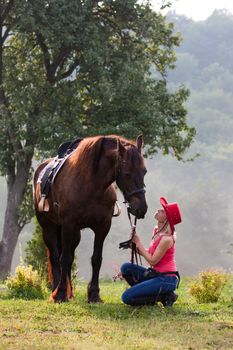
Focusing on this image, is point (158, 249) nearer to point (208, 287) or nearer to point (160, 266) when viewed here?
point (160, 266)

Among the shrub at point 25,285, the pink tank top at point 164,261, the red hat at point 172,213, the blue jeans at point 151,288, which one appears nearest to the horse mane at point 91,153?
the red hat at point 172,213

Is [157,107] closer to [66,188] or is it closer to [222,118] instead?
[66,188]

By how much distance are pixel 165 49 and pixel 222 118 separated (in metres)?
117

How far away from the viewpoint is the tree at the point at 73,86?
75.8 ft

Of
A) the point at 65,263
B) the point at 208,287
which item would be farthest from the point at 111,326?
the point at 208,287

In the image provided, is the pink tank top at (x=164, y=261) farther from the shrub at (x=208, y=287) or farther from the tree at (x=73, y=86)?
the tree at (x=73, y=86)

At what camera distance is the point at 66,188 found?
9.97 metres

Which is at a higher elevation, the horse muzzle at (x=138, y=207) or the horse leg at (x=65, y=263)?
the horse muzzle at (x=138, y=207)

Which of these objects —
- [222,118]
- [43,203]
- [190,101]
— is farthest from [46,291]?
[190,101]

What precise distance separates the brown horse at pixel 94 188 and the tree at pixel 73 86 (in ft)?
41.6

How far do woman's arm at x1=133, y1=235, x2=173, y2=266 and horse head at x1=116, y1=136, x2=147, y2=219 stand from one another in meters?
0.48

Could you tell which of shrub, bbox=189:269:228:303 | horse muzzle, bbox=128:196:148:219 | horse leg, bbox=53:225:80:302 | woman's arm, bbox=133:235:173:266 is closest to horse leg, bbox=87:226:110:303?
horse leg, bbox=53:225:80:302

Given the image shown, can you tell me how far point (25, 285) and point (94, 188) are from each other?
2.83 m

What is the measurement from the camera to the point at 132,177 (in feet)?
29.8
